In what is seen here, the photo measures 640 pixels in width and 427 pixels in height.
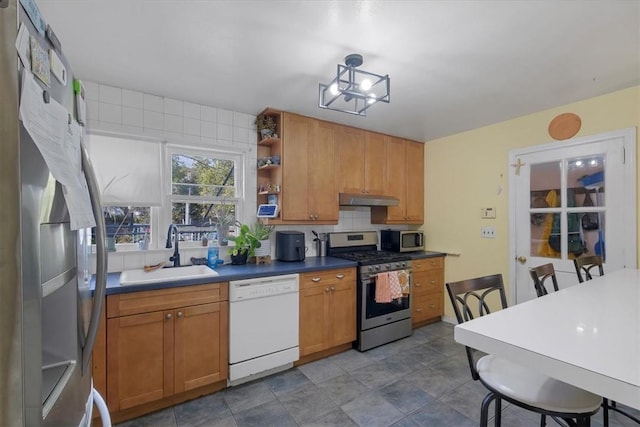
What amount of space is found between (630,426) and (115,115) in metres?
4.17

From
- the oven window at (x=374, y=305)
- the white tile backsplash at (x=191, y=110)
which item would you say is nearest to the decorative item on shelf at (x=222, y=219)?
the white tile backsplash at (x=191, y=110)

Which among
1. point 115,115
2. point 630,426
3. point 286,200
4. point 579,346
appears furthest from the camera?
point 286,200

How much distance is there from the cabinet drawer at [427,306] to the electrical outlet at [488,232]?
92 centimetres

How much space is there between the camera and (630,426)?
70.7 inches

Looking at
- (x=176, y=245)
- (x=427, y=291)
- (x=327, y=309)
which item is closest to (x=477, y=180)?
(x=427, y=291)

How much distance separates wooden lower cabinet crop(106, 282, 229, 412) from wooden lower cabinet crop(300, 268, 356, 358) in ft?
2.31

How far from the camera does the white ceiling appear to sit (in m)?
1.50

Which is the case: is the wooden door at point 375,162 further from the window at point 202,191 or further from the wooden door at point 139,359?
the wooden door at point 139,359

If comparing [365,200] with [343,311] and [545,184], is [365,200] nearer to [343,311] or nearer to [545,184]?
[343,311]

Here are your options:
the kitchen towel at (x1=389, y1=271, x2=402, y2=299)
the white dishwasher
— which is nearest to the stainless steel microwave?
the kitchen towel at (x1=389, y1=271, x2=402, y2=299)

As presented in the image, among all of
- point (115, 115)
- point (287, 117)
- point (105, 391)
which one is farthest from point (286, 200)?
point (105, 391)

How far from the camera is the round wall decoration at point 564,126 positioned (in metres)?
2.63

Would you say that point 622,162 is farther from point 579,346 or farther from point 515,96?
point 579,346

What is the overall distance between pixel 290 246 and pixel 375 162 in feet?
4.88
